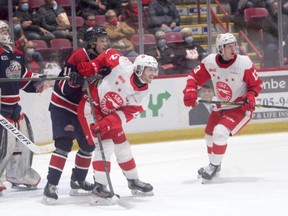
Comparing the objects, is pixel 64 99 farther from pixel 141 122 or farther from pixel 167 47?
pixel 167 47

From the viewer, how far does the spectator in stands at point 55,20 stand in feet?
27.9

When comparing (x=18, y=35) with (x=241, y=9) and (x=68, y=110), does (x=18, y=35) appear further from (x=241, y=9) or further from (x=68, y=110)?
(x=68, y=110)

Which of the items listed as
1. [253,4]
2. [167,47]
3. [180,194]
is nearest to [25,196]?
[180,194]

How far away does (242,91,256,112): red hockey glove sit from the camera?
19.1ft

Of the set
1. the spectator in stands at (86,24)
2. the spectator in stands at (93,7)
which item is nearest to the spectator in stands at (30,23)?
the spectator in stands at (86,24)

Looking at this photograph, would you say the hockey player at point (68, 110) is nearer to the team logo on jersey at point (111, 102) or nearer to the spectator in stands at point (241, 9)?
the team logo on jersey at point (111, 102)

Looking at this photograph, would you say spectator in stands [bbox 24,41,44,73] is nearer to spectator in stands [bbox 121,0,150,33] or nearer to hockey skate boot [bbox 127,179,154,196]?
spectator in stands [bbox 121,0,150,33]

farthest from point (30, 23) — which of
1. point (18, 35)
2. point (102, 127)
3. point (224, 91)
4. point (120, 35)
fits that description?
point (102, 127)

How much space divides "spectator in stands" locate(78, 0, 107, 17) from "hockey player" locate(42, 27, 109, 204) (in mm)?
3299

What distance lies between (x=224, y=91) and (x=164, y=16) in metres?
3.06

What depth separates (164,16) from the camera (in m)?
9.00

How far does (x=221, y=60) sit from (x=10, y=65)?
1.41m

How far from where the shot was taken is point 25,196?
5656mm

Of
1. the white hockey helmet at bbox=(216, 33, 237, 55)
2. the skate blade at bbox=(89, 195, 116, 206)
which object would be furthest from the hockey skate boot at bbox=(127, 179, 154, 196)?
the white hockey helmet at bbox=(216, 33, 237, 55)
